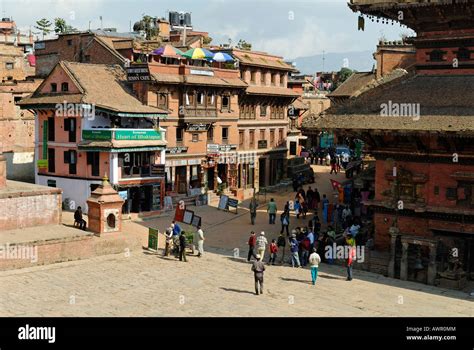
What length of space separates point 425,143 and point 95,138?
21.9 m

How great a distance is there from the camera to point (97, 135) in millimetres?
41156

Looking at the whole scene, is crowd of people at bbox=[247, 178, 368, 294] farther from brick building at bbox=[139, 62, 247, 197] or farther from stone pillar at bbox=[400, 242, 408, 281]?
brick building at bbox=[139, 62, 247, 197]

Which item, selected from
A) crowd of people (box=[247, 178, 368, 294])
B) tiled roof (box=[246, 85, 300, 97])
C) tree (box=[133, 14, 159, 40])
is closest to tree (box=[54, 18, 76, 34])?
tree (box=[133, 14, 159, 40])

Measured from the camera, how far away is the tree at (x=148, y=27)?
214 ft

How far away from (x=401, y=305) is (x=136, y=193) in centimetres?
2338

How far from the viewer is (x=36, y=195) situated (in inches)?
1297

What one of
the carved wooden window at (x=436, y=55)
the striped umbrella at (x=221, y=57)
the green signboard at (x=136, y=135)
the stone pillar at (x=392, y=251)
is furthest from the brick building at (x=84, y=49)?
the stone pillar at (x=392, y=251)

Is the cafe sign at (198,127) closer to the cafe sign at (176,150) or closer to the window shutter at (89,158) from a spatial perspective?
the cafe sign at (176,150)

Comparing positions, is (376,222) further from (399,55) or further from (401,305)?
(399,55)

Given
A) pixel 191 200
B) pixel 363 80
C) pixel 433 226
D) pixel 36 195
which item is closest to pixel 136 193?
pixel 191 200

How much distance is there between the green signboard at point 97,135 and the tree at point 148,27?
78.0 ft

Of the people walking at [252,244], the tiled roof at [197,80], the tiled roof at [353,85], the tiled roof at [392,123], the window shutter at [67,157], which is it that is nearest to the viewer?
the tiled roof at [392,123]

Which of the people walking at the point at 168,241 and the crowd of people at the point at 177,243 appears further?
the people walking at the point at 168,241

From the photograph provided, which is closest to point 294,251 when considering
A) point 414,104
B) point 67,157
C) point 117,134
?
point 414,104
